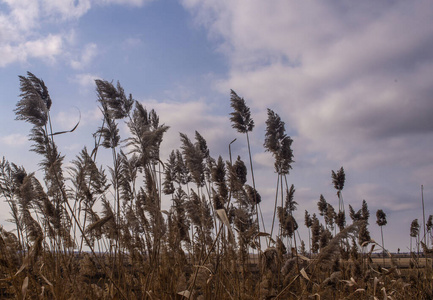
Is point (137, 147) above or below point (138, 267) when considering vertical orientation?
above

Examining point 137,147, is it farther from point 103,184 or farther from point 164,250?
point 164,250

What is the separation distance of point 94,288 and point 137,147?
154cm

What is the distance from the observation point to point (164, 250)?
485 cm

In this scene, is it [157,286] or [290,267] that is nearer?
[290,267]

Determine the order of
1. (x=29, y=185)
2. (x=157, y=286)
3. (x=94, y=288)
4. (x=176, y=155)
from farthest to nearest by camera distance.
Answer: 1. (x=176, y=155)
2. (x=29, y=185)
3. (x=157, y=286)
4. (x=94, y=288)

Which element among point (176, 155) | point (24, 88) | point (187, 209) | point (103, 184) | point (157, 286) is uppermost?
point (24, 88)

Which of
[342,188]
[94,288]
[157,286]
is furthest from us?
[342,188]

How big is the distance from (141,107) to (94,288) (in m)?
1.77

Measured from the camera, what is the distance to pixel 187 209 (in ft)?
14.6

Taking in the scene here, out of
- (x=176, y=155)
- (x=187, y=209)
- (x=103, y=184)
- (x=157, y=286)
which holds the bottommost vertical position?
(x=157, y=286)

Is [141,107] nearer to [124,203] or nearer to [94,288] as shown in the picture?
[94,288]

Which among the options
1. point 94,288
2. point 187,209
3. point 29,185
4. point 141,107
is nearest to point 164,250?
point 187,209

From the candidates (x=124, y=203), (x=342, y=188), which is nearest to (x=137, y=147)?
(x=124, y=203)

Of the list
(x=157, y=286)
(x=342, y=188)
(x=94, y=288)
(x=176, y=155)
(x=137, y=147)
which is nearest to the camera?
(x=137, y=147)
